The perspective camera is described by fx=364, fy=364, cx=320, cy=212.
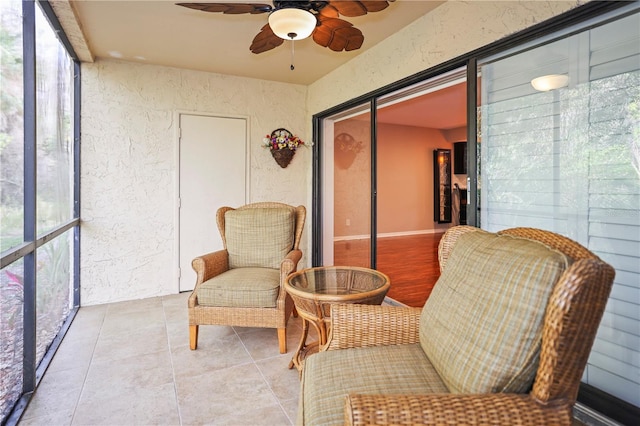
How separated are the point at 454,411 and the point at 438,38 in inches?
101

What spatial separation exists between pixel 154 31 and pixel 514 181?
3.05m

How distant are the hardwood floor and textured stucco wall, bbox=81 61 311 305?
6.60 feet

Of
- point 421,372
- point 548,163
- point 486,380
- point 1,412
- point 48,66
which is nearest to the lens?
point 486,380

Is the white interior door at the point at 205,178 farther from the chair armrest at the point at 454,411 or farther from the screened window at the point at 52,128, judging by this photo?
the chair armrest at the point at 454,411

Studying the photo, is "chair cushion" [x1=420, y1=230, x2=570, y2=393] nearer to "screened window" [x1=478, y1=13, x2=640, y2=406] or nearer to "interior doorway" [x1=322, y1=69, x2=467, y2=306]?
"screened window" [x1=478, y1=13, x2=640, y2=406]

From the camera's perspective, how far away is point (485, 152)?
2387 mm

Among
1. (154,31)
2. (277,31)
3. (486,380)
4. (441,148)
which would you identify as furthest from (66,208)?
(441,148)

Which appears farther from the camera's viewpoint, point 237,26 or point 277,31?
point 237,26

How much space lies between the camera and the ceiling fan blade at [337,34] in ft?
7.18

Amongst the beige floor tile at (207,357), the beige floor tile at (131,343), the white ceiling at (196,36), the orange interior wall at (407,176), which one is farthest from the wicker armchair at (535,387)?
the orange interior wall at (407,176)

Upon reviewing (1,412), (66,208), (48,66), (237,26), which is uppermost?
(237,26)

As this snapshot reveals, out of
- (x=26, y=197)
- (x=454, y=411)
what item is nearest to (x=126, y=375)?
(x=26, y=197)

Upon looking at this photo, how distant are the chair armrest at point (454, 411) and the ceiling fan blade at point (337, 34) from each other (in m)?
2.03

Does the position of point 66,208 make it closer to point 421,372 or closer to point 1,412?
point 1,412
